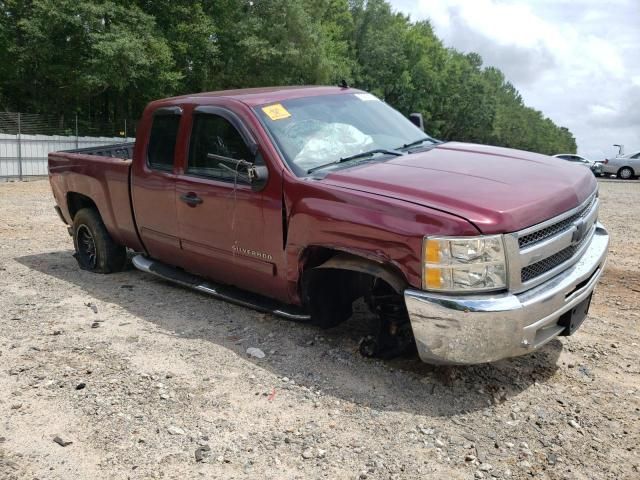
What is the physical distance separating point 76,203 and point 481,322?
5.14 metres

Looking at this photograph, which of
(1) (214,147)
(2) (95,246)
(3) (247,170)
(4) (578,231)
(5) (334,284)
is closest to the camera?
(4) (578,231)

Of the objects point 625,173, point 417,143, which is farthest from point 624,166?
point 417,143

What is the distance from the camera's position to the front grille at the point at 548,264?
11.3 feet

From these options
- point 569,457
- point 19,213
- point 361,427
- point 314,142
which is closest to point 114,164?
point 314,142

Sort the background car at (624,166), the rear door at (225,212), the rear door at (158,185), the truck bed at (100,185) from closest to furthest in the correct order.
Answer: the rear door at (225,212) < the rear door at (158,185) < the truck bed at (100,185) < the background car at (624,166)

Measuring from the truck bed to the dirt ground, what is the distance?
38.3 inches

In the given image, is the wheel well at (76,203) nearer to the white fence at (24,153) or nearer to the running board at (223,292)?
the running board at (223,292)

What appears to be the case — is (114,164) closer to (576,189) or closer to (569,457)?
(576,189)

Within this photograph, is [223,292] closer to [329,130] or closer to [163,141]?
[163,141]

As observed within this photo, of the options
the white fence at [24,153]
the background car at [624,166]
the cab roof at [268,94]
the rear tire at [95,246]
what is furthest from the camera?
the background car at [624,166]

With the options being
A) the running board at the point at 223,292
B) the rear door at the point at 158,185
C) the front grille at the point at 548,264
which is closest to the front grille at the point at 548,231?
the front grille at the point at 548,264

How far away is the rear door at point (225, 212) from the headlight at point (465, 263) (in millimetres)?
1264

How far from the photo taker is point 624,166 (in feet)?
98.6

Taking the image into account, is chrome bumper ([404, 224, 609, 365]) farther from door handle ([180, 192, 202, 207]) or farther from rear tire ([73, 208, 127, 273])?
rear tire ([73, 208, 127, 273])
